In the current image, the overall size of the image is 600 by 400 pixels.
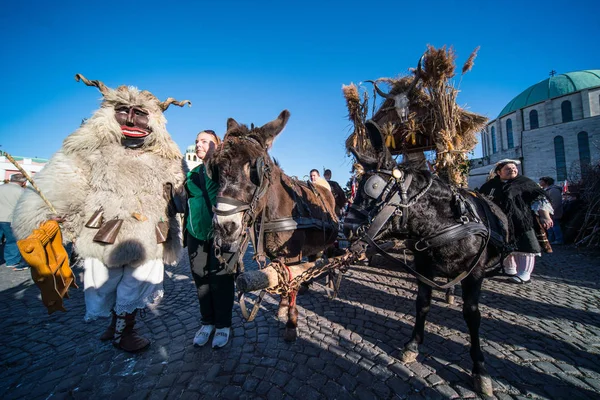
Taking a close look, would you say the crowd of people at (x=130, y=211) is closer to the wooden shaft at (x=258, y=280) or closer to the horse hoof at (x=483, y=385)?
the wooden shaft at (x=258, y=280)

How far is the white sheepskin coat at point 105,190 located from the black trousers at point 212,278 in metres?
0.48

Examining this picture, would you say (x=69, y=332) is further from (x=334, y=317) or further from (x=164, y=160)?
(x=334, y=317)

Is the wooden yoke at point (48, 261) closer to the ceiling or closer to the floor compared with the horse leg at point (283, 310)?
closer to the ceiling

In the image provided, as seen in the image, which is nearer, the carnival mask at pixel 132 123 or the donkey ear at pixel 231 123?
the donkey ear at pixel 231 123

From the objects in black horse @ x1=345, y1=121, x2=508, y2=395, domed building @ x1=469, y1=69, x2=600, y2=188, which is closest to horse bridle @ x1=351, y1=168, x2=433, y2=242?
black horse @ x1=345, y1=121, x2=508, y2=395

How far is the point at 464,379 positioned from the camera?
2.46m

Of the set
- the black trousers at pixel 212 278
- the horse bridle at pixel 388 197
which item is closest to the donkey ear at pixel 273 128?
the horse bridle at pixel 388 197

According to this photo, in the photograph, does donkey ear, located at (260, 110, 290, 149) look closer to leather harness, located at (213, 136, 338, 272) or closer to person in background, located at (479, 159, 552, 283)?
leather harness, located at (213, 136, 338, 272)

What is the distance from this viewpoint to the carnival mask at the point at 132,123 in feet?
9.54

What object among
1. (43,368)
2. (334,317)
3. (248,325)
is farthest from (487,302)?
(43,368)

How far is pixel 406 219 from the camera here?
2184 mm

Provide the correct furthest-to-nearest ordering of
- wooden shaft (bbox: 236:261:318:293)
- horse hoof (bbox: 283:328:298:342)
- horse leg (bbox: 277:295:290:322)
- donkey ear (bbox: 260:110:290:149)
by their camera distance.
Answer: horse leg (bbox: 277:295:290:322), horse hoof (bbox: 283:328:298:342), donkey ear (bbox: 260:110:290:149), wooden shaft (bbox: 236:261:318:293)

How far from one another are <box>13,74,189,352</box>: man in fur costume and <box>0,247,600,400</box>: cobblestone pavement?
56cm

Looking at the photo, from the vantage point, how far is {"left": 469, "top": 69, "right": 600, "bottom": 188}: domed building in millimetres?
30859
